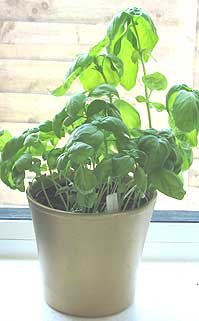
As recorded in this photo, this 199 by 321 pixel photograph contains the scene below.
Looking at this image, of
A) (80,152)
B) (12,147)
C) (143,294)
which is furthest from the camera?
(143,294)

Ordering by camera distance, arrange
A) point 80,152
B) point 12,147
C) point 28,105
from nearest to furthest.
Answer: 1. point 80,152
2. point 12,147
3. point 28,105

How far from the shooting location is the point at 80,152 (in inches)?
31.6

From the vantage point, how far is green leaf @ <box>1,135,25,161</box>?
0.90 metres

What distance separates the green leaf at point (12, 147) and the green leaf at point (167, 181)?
7.7 inches

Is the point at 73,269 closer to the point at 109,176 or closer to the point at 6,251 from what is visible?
the point at 109,176

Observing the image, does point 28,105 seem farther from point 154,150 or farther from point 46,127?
point 154,150

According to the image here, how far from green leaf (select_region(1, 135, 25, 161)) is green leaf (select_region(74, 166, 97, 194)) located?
0.37 feet

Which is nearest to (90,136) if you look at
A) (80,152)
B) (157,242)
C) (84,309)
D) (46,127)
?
(80,152)

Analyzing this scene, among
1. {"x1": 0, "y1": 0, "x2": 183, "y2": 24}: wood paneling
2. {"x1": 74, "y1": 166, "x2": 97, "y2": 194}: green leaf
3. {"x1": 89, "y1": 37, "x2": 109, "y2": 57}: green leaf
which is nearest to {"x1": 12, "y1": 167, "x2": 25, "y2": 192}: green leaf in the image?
{"x1": 74, "y1": 166, "x2": 97, "y2": 194}: green leaf

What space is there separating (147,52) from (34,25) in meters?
0.32

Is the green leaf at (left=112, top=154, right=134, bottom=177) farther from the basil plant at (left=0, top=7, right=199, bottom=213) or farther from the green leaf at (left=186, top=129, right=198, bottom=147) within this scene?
the green leaf at (left=186, top=129, right=198, bottom=147)

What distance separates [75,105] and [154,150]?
12 cm

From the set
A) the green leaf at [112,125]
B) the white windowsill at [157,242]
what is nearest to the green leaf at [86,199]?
the green leaf at [112,125]

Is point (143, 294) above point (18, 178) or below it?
below
